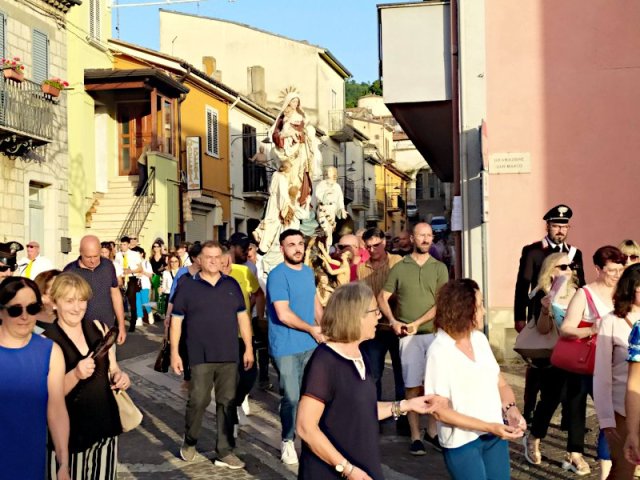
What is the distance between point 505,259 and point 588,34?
3.26m

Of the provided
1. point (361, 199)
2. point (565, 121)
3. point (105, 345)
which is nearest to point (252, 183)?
point (361, 199)

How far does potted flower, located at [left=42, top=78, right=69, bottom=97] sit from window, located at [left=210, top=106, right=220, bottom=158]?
11991 millimetres

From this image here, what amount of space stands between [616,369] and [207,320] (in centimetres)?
368

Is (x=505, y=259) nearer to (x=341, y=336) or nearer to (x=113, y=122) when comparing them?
(x=341, y=336)

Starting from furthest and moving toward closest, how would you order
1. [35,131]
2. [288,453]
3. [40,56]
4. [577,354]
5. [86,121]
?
[86,121] → [40,56] → [35,131] → [288,453] → [577,354]

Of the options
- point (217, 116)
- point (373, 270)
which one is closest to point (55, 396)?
point (373, 270)

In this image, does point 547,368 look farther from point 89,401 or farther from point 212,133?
point 212,133

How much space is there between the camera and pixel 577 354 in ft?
22.5

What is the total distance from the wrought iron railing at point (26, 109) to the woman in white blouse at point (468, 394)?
19273 millimetres

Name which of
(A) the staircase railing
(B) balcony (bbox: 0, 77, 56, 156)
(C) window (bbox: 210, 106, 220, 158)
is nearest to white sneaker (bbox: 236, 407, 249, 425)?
(B) balcony (bbox: 0, 77, 56, 156)

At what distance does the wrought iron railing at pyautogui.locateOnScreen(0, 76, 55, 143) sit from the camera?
23156 mm

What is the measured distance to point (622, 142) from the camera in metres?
13.7

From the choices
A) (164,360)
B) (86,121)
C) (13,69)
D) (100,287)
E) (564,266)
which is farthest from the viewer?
(86,121)

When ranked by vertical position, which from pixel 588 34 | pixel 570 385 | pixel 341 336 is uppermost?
pixel 588 34
